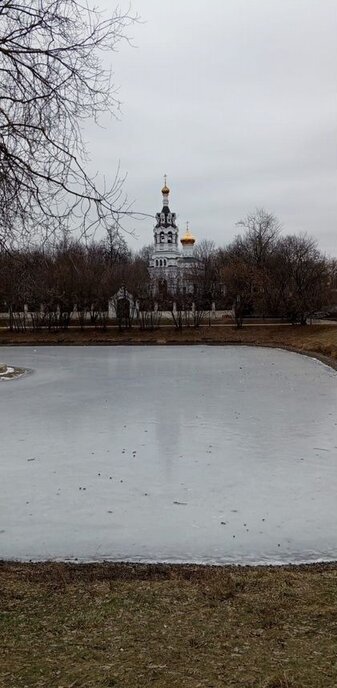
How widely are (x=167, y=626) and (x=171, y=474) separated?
4.40m

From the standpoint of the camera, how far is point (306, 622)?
163 inches

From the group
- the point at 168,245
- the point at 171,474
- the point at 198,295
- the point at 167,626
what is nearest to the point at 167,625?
the point at 167,626

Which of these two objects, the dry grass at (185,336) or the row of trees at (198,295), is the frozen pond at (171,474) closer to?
the dry grass at (185,336)

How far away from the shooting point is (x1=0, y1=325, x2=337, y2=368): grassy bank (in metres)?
40.9

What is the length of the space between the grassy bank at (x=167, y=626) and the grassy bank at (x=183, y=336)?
32.9 m

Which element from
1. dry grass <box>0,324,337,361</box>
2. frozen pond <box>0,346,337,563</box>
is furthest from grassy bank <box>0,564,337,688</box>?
dry grass <box>0,324,337,361</box>

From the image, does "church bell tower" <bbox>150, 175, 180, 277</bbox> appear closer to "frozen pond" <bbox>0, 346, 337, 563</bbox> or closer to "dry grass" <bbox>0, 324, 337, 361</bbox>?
"dry grass" <bbox>0, 324, 337, 361</bbox>

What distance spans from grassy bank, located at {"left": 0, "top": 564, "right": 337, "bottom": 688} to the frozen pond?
24.3 inches

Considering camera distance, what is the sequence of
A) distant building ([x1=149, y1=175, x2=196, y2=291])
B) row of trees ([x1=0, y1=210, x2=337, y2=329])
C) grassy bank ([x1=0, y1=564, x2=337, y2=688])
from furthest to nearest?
distant building ([x1=149, y1=175, x2=196, y2=291]), row of trees ([x1=0, y1=210, x2=337, y2=329]), grassy bank ([x1=0, y1=564, x2=337, y2=688])

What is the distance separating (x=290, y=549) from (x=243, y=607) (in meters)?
1.60

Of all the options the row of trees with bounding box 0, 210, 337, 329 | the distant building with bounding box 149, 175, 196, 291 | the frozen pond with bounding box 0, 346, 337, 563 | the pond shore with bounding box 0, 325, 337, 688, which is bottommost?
the frozen pond with bounding box 0, 346, 337, 563

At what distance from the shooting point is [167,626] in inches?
161

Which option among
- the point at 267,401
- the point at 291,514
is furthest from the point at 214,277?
the point at 291,514

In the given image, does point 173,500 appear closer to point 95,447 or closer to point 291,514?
point 291,514
